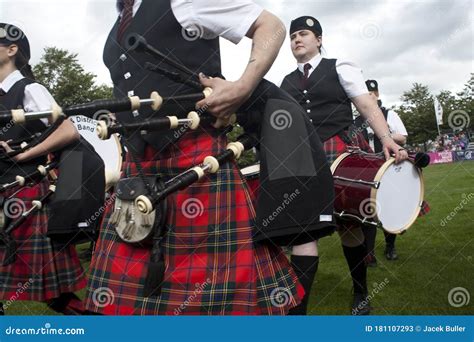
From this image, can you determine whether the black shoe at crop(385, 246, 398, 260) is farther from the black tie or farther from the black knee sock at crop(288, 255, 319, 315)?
the black knee sock at crop(288, 255, 319, 315)

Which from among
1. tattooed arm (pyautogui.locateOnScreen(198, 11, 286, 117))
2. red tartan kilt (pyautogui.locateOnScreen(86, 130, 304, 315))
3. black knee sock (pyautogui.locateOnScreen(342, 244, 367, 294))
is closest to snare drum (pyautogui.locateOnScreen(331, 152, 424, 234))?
black knee sock (pyautogui.locateOnScreen(342, 244, 367, 294))

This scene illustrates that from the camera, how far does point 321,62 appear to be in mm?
3443

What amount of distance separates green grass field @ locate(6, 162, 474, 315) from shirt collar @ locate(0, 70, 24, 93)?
1930 mm

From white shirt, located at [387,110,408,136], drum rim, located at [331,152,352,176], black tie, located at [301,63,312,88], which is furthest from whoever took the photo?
white shirt, located at [387,110,408,136]

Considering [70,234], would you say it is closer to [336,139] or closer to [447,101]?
[336,139]

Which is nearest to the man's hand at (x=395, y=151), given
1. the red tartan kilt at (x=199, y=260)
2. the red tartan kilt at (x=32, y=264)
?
the red tartan kilt at (x=199, y=260)

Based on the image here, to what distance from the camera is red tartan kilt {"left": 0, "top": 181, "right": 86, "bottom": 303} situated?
2947 mm

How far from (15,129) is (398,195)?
2515 millimetres

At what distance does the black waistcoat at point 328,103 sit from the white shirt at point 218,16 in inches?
71.9

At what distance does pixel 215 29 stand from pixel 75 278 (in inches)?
89.4

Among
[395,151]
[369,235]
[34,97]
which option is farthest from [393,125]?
[34,97]

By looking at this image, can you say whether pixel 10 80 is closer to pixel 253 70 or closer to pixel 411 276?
pixel 253 70

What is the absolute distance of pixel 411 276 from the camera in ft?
13.8
